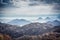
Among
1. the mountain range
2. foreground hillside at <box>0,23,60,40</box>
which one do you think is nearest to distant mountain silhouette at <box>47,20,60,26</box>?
foreground hillside at <box>0,23,60,40</box>

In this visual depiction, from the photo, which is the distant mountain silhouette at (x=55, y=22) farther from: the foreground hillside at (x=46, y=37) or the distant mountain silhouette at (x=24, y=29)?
the foreground hillside at (x=46, y=37)

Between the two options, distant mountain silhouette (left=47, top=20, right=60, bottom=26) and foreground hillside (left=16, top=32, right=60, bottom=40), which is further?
distant mountain silhouette (left=47, top=20, right=60, bottom=26)

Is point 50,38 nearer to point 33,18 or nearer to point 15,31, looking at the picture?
point 33,18

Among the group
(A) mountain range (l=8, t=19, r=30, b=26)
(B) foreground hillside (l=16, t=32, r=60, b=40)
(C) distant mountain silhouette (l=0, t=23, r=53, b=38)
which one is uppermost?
(A) mountain range (l=8, t=19, r=30, b=26)

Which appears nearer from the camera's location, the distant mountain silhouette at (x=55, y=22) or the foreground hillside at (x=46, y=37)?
the foreground hillside at (x=46, y=37)

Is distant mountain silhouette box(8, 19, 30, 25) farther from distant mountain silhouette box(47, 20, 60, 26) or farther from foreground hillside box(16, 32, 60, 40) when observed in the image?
distant mountain silhouette box(47, 20, 60, 26)

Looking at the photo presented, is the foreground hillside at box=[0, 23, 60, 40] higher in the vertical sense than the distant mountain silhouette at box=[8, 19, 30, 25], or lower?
lower

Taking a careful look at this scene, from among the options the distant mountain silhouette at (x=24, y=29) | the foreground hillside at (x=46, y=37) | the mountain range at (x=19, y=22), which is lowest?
the foreground hillside at (x=46, y=37)

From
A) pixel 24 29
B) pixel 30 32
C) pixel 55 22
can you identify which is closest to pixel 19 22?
pixel 24 29

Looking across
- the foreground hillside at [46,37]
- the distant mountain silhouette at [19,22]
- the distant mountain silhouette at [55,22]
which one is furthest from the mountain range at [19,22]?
the distant mountain silhouette at [55,22]

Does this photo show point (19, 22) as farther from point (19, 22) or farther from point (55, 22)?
point (55, 22)

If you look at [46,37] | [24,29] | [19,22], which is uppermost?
[19,22]
